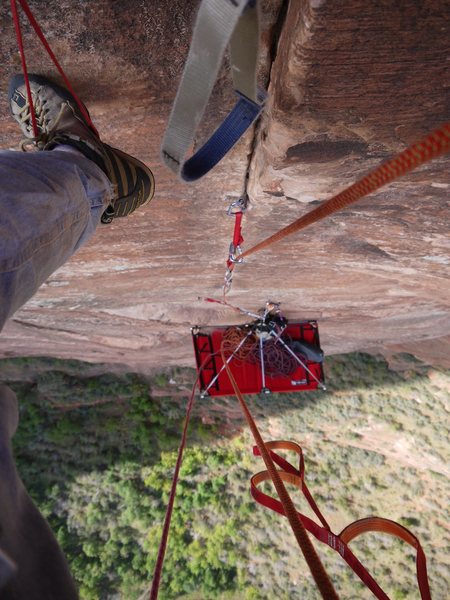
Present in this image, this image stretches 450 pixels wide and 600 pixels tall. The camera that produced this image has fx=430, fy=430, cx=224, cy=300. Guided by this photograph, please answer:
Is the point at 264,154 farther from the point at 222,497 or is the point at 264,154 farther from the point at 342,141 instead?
the point at 222,497

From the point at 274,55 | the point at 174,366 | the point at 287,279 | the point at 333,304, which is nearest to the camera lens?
the point at 274,55

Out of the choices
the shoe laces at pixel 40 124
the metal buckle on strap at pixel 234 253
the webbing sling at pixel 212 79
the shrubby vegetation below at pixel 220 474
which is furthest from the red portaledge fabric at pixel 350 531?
the shrubby vegetation below at pixel 220 474

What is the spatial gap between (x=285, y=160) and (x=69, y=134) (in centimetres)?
91

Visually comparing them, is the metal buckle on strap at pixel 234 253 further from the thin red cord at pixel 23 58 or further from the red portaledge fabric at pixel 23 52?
the thin red cord at pixel 23 58

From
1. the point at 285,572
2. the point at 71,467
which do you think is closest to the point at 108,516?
the point at 71,467

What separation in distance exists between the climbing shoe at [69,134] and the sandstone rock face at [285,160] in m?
0.08

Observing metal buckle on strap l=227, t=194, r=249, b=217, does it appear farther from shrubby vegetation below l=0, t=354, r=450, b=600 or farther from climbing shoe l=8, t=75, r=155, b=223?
shrubby vegetation below l=0, t=354, r=450, b=600

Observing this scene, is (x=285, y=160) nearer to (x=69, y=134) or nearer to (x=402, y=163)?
(x=69, y=134)

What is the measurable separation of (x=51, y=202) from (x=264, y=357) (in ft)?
8.45

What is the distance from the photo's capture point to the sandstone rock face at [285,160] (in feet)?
4.43

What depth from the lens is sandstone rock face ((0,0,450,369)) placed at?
4.43ft

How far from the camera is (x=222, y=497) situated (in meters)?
7.49

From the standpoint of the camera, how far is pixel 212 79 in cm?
99

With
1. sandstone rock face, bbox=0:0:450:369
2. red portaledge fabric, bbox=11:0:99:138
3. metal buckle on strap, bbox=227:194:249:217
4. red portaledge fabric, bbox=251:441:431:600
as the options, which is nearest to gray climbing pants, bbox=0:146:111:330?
red portaledge fabric, bbox=11:0:99:138
